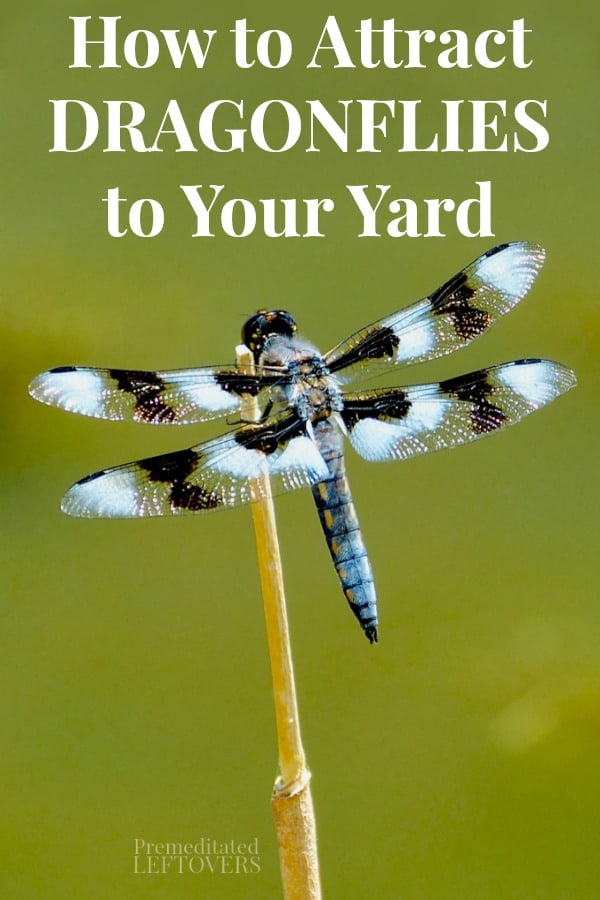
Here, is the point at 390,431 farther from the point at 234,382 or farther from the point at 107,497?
the point at 107,497

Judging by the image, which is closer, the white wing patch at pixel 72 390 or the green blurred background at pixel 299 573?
the white wing patch at pixel 72 390

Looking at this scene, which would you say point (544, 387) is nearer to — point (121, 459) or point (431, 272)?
point (431, 272)

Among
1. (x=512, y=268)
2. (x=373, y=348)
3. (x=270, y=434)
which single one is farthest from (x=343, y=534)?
(x=512, y=268)

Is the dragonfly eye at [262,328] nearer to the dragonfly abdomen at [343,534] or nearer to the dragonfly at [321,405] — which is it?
the dragonfly at [321,405]

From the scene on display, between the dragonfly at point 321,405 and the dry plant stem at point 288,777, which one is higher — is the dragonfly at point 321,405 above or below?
above

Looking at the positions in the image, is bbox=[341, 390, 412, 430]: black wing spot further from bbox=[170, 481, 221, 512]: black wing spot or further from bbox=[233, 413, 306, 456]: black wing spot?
bbox=[170, 481, 221, 512]: black wing spot

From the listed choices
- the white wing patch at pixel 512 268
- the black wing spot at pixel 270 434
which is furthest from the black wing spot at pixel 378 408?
the white wing patch at pixel 512 268
